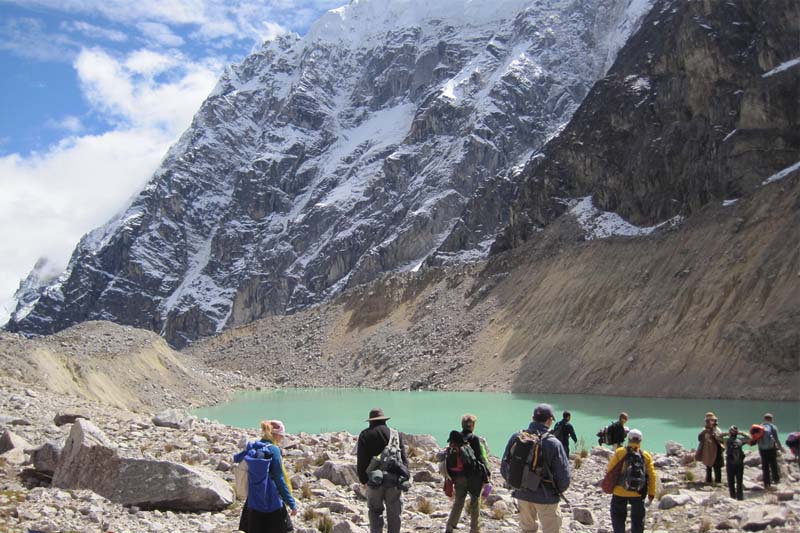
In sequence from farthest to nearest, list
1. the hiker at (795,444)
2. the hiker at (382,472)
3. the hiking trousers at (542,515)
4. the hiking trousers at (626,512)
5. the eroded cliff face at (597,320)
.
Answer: the eroded cliff face at (597,320)
the hiker at (795,444)
the hiker at (382,472)
the hiking trousers at (626,512)
the hiking trousers at (542,515)

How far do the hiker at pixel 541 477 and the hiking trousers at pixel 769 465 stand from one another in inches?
268

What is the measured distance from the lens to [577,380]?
52.2 m

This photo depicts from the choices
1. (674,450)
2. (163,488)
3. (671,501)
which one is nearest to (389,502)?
(163,488)

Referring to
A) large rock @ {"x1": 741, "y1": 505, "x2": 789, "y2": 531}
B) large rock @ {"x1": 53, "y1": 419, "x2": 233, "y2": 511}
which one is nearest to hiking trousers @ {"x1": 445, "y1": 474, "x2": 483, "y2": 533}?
large rock @ {"x1": 53, "y1": 419, "x2": 233, "y2": 511}

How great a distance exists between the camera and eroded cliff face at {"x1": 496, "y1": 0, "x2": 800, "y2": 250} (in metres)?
63.0

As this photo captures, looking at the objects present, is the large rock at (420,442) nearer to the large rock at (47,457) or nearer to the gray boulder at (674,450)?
the gray boulder at (674,450)

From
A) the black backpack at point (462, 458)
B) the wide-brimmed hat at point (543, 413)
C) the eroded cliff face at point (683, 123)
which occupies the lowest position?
the black backpack at point (462, 458)

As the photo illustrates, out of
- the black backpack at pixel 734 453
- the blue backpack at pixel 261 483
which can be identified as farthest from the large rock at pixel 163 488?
the black backpack at pixel 734 453

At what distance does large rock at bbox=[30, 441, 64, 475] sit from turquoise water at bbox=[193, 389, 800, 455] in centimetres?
864

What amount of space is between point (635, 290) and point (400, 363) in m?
24.9

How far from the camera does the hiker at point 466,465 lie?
1000cm

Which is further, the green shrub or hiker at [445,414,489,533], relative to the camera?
the green shrub

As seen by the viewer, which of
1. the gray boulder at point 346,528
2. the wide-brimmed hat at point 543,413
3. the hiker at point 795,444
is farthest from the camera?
the hiker at point 795,444

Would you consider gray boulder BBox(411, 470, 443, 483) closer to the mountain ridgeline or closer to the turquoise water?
the turquoise water
